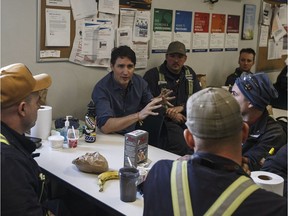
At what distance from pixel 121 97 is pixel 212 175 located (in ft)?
6.55

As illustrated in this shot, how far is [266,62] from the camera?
5.16m

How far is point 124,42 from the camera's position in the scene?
3416mm

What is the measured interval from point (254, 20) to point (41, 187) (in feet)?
13.2

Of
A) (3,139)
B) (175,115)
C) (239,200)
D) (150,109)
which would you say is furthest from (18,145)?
(175,115)

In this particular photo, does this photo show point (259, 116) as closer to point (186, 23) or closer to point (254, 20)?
point (186, 23)

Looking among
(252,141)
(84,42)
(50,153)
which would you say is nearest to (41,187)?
(50,153)

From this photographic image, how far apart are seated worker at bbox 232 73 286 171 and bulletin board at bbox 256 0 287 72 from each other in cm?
321

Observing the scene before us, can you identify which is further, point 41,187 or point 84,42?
point 84,42

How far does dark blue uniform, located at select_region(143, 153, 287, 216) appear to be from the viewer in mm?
972

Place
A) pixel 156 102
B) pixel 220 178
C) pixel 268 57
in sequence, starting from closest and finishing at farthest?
pixel 220 178, pixel 156 102, pixel 268 57

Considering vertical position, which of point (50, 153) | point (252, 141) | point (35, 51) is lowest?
point (50, 153)

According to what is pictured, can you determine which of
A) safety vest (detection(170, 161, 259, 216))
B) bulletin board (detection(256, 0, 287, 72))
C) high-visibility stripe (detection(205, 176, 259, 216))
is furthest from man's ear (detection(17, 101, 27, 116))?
bulletin board (detection(256, 0, 287, 72))

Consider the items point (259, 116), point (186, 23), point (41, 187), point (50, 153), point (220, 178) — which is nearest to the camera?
point (220, 178)

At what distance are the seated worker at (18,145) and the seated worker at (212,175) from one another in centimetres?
44
